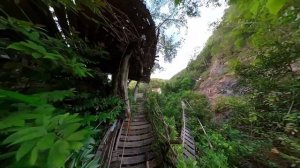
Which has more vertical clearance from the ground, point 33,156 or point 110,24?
point 110,24

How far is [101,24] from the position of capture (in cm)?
393

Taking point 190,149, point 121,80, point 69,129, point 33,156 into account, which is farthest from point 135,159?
point 33,156

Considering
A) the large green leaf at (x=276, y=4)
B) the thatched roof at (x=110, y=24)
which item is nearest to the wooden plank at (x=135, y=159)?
the thatched roof at (x=110, y=24)

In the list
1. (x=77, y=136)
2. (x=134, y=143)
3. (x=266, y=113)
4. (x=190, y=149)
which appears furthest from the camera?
(x=190, y=149)

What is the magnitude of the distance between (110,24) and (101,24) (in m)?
0.76

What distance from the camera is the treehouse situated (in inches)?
87.8

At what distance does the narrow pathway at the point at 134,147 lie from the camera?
4945 mm

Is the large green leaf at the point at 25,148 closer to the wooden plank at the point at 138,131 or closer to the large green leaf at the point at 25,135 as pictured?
the large green leaf at the point at 25,135

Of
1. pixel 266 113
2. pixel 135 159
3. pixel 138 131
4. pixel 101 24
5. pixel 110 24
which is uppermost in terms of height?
pixel 110 24

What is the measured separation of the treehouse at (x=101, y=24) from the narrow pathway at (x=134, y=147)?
60.2 inches

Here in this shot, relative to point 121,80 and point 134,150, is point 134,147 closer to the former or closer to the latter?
point 134,150

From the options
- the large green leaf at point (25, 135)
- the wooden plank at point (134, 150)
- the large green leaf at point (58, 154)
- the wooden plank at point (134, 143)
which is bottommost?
the wooden plank at point (134, 150)

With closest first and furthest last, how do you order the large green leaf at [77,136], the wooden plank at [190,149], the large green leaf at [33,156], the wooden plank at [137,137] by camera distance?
the large green leaf at [33,156] → the large green leaf at [77,136] → the wooden plank at [137,137] → the wooden plank at [190,149]

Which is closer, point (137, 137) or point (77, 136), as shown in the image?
point (77, 136)
